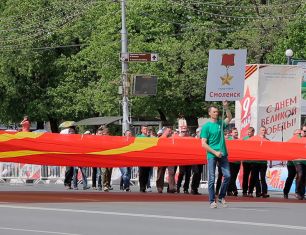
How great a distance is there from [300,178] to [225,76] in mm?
2813

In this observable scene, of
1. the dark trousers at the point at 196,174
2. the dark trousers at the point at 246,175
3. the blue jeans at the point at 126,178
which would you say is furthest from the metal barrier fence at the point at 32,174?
the dark trousers at the point at 246,175

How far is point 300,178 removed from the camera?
927 inches

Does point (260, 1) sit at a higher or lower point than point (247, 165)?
higher

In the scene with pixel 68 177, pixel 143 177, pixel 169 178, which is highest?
pixel 169 178

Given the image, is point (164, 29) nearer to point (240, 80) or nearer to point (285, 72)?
point (285, 72)

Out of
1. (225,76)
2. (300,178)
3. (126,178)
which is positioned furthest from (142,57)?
(300,178)

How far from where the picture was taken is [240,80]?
75.8 ft

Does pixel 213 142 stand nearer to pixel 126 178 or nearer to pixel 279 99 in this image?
pixel 126 178

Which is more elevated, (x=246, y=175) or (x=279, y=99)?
(x=279, y=99)
